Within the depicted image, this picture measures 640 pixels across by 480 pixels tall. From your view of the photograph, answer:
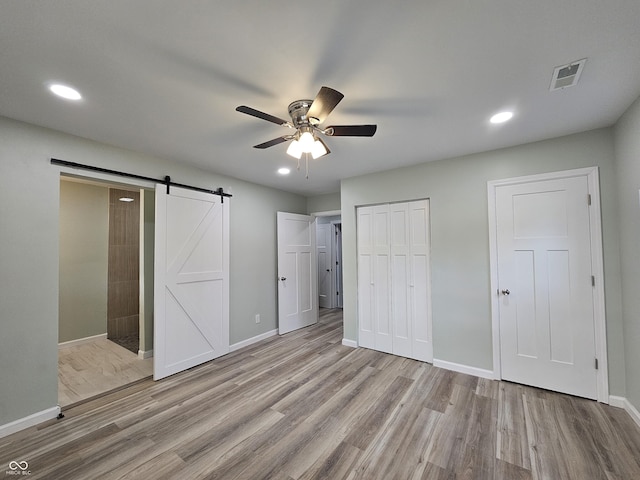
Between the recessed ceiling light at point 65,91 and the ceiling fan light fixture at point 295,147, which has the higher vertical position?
the recessed ceiling light at point 65,91

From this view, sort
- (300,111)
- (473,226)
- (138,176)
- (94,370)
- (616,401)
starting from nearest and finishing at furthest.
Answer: (300,111), (616,401), (138,176), (473,226), (94,370)

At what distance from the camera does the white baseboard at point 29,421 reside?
206cm

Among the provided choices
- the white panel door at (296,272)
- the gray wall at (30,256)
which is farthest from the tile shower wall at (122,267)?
the white panel door at (296,272)

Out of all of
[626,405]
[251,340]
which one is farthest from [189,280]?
[626,405]

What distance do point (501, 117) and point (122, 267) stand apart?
19.0 ft

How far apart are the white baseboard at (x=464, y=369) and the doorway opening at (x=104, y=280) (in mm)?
3564

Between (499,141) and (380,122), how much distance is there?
1.41m

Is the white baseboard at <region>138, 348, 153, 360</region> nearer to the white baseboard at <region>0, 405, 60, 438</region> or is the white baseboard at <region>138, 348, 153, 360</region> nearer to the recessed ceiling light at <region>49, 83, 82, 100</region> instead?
the white baseboard at <region>0, 405, 60, 438</region>

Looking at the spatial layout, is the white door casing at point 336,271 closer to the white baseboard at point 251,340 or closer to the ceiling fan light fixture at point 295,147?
the white baseboard at point 251,340

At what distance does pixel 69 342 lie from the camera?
13.3 feet

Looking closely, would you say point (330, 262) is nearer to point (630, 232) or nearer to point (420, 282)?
point (420, 282)

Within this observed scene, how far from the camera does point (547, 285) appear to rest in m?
2.64

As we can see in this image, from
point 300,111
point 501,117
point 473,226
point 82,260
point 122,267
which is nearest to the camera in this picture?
point 300,111

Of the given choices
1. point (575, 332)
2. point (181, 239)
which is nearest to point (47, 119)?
point (181, 239)
